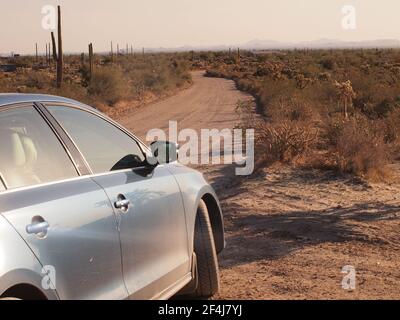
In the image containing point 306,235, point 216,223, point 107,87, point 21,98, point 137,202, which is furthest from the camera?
point 107,87

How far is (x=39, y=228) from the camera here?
3385mm

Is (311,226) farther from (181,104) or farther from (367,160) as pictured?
(181,104)

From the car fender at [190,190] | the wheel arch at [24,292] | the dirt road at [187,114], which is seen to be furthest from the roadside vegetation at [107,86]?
the wheel arch at [24,292]

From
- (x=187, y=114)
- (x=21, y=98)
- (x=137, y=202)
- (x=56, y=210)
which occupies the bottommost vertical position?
(x=187, y=114)

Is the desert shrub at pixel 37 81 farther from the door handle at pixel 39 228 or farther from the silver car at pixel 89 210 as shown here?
the door handle at pixel 39 228

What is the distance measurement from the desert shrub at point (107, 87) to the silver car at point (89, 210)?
1166 inches

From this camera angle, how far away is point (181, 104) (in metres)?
35.2

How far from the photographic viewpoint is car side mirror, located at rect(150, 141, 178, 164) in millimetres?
5098

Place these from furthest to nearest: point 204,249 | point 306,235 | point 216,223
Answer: point 306,235
point 216,223
point 204,249

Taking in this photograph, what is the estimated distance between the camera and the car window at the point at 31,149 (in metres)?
3.84

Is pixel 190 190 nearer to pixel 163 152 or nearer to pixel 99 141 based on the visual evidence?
pixel 163 152

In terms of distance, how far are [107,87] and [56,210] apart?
32676 mm

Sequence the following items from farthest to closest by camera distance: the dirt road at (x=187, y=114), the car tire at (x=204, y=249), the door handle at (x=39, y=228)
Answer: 1. the dirt road at (x=187, y=114)
2. the car tire at (x=204, y=249)
3. the door handle at (x=39, y=228)

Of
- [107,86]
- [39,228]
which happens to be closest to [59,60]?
[107,86]
